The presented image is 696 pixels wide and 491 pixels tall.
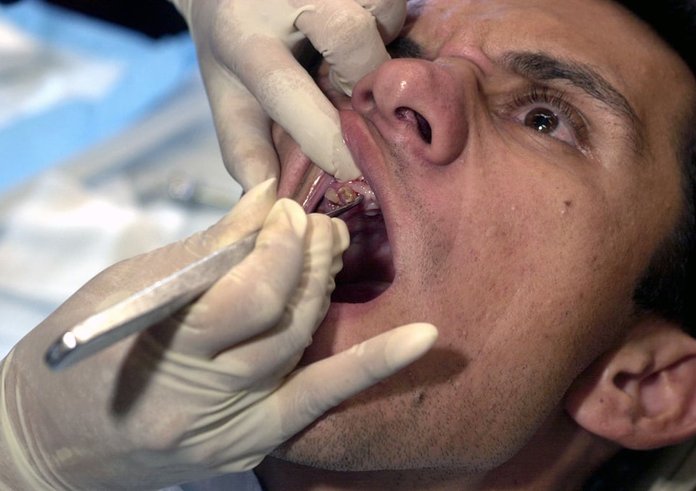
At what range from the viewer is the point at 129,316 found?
80cm

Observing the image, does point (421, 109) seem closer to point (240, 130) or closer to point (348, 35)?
point (348, 35)

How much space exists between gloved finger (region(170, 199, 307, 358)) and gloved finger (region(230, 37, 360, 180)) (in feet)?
0.91

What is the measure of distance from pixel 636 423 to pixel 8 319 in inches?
55.1

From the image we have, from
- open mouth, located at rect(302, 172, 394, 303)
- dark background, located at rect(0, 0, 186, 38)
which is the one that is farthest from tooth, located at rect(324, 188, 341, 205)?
dark background, located at rect(0, 0, 186, 38)

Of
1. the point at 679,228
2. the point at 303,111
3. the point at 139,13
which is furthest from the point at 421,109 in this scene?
the point at 139,13

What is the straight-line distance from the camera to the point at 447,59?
1.33 meters

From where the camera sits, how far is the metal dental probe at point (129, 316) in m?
0.79

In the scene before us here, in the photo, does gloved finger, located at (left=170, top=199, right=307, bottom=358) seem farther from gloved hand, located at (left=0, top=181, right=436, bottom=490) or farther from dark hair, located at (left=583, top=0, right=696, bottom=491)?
dark hair, located at (left=583, top=0, right=696, bottom=491)

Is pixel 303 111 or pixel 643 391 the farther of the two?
pixel 643 391

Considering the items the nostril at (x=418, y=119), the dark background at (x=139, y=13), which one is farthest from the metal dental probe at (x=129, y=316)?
the dark background at (x=139, y=13)

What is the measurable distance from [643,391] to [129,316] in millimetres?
888

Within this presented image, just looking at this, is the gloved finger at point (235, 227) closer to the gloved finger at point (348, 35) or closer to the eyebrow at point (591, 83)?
the gloved finger at point (348, 35)

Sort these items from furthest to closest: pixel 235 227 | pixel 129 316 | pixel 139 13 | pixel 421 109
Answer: pixel 139 13 → pixel 421 109 → pixel 235 227 → pixel 129 316

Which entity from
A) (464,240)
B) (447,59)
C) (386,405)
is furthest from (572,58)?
(386,405)
